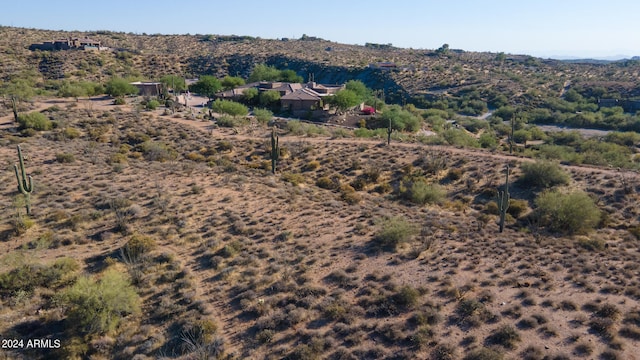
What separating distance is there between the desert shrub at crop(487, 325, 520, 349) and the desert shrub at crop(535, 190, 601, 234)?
12.3 metres

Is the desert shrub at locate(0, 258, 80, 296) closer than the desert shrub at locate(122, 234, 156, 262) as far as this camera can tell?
Yes

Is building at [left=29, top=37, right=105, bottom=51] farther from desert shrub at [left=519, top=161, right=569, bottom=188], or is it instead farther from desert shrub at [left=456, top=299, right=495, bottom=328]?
desert shrub at [left=456, top=299, right=495, bottom=328]

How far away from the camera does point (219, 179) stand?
2848cm

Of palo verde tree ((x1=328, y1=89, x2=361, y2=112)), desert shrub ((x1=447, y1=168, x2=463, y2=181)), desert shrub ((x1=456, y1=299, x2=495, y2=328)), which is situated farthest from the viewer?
palo verde tree ((x1=328, y1=89, x2=361, y2=112))

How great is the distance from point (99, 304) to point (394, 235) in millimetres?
11925

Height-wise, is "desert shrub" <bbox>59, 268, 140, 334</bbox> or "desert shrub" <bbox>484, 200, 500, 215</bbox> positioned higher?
"desert shrub" <bbox>59, 268, 140, 334</bbox>

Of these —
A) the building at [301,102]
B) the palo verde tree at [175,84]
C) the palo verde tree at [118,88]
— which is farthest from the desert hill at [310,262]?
the palo verde tree at [175,84]

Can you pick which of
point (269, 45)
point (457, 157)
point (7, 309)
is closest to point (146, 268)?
point (7, 309)

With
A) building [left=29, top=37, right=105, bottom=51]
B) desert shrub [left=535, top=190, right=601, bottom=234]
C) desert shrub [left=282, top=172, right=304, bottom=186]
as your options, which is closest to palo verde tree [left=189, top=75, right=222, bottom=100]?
desert shrub [left=282, top=172, right=304, bottom=186]

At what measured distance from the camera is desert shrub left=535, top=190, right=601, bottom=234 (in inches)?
909

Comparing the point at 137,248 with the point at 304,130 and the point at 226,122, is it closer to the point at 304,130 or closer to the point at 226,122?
the point at 304,130

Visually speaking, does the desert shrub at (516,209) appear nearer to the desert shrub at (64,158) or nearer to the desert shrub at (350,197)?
the desert shrub at (350,197)

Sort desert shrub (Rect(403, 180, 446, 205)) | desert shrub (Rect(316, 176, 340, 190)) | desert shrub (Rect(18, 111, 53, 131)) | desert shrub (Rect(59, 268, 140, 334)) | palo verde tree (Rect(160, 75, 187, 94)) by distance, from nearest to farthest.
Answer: desert shrub (Rect(59, 268, 140, 334)) → desert shrub (Rect(403, 180, 446, 205)) → desert shrub (Rect(316, 176, 340, 190)) → desert shrub (Rect(18, 111, 53, 131)) → palo verde tree (Rect(160, 75, 187, 94))

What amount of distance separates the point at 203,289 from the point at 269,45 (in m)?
130
